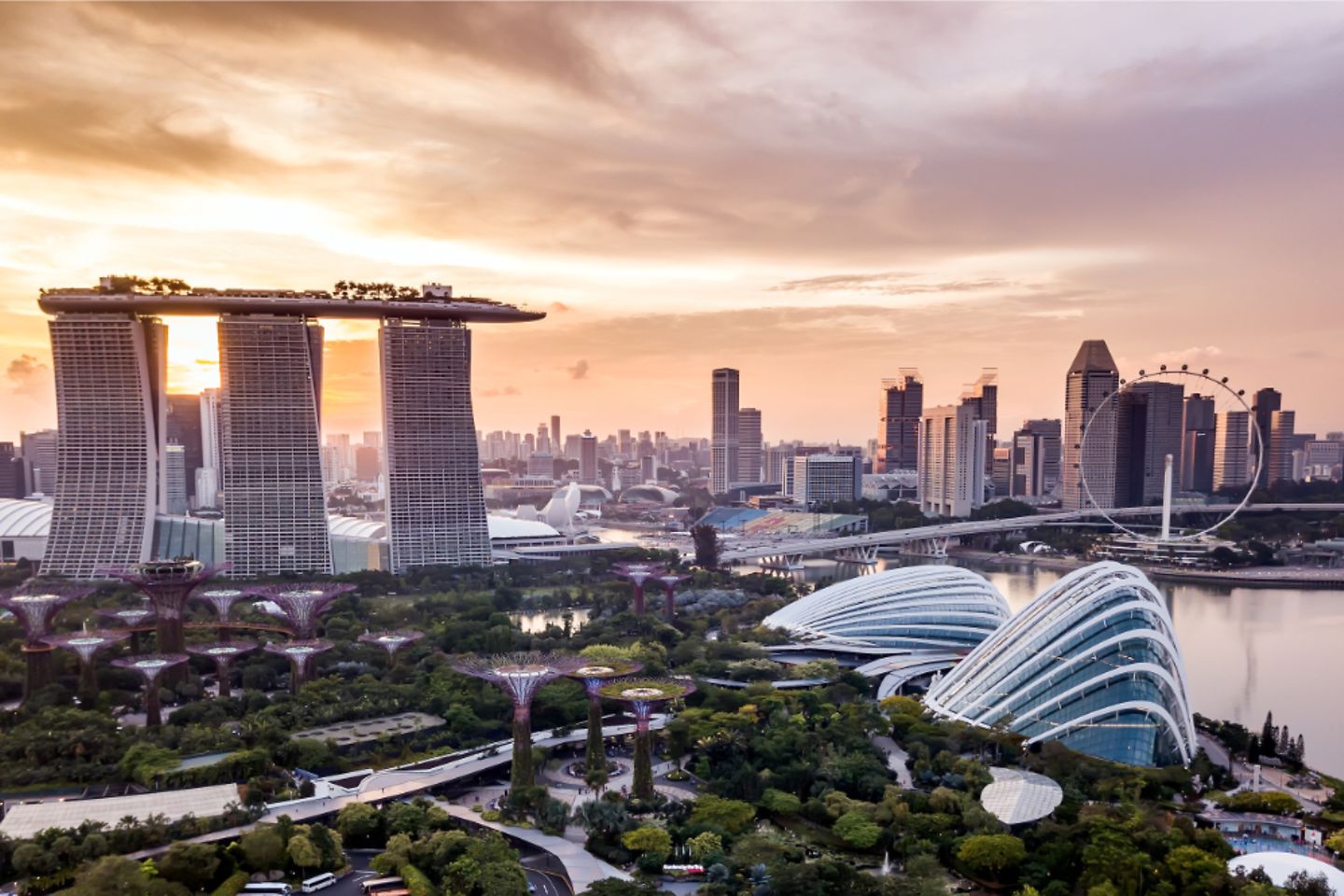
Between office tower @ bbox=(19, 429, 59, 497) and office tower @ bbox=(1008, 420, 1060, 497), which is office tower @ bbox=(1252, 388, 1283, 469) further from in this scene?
office tower @ bbox=(19, 429, 59, 497)

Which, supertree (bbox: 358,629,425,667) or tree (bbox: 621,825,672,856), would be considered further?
supertree (bbox: 358,629,425,667)

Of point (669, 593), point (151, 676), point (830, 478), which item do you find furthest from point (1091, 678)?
point (830, 478)

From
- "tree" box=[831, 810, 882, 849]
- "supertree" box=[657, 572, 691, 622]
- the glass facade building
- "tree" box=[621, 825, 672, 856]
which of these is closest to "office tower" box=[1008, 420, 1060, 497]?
"supertree" box=[657, 572, 691, 622]

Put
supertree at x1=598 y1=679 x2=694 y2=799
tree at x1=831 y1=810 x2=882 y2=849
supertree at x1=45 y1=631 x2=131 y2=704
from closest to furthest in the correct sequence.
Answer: tree at x1=831 y1=810 x2=882 y2=849 → supertree at x1=598 y1=679 x2=694 y2=799 → supertree at x1=45 y1=631 x2=131 y2=704

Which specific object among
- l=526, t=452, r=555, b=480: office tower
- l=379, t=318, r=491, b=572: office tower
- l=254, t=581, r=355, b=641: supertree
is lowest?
l=526, t=452, r=555, b=480: office tower

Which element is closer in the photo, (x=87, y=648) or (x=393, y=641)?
(x=87, y=648)

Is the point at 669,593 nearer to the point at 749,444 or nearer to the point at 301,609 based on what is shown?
the point at 301,609

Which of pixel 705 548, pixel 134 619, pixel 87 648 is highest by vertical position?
pixel 87 648

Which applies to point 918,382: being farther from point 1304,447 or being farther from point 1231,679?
point 1231,679

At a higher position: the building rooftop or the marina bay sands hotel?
the building rooftop
